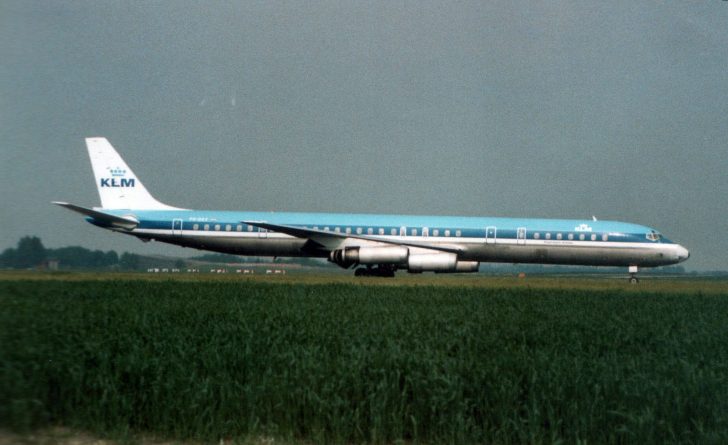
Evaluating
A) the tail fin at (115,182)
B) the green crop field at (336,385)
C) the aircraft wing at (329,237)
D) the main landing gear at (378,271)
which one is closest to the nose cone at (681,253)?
the aircraft wing at (329,237)

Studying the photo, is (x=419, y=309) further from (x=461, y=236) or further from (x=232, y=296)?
(x=461, y=236)

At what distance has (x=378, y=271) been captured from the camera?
116 ft

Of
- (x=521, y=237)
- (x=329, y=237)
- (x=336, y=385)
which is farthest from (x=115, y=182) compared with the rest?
(x=336, y=385)

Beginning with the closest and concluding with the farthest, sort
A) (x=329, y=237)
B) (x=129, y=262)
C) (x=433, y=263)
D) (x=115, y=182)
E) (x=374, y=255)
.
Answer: (x=129, y=262)
(x=433, y=263)
(x=374, y=255)
(x=329, y=237)
(x=115, y=182)

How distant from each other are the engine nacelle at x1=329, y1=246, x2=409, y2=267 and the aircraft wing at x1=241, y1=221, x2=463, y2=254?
1.08 m

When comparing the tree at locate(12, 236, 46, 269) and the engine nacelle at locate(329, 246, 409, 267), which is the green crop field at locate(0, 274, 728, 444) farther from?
the engine nacelle at locate(329, 246, 409, 267)

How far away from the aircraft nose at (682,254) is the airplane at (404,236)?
0.18ft

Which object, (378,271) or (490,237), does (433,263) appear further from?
(490,237)

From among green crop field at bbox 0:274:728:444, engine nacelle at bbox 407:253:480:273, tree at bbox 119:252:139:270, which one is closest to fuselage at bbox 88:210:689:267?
engine nacelle at bbox 407:253:480:273

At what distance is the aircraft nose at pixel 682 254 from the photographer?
3591 centimetres

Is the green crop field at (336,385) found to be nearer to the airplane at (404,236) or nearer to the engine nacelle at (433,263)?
the engine nacelle at (433,263)

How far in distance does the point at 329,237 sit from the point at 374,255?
293 cm

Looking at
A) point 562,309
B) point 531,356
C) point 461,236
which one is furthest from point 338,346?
point 461,236

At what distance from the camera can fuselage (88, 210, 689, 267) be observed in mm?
35000
